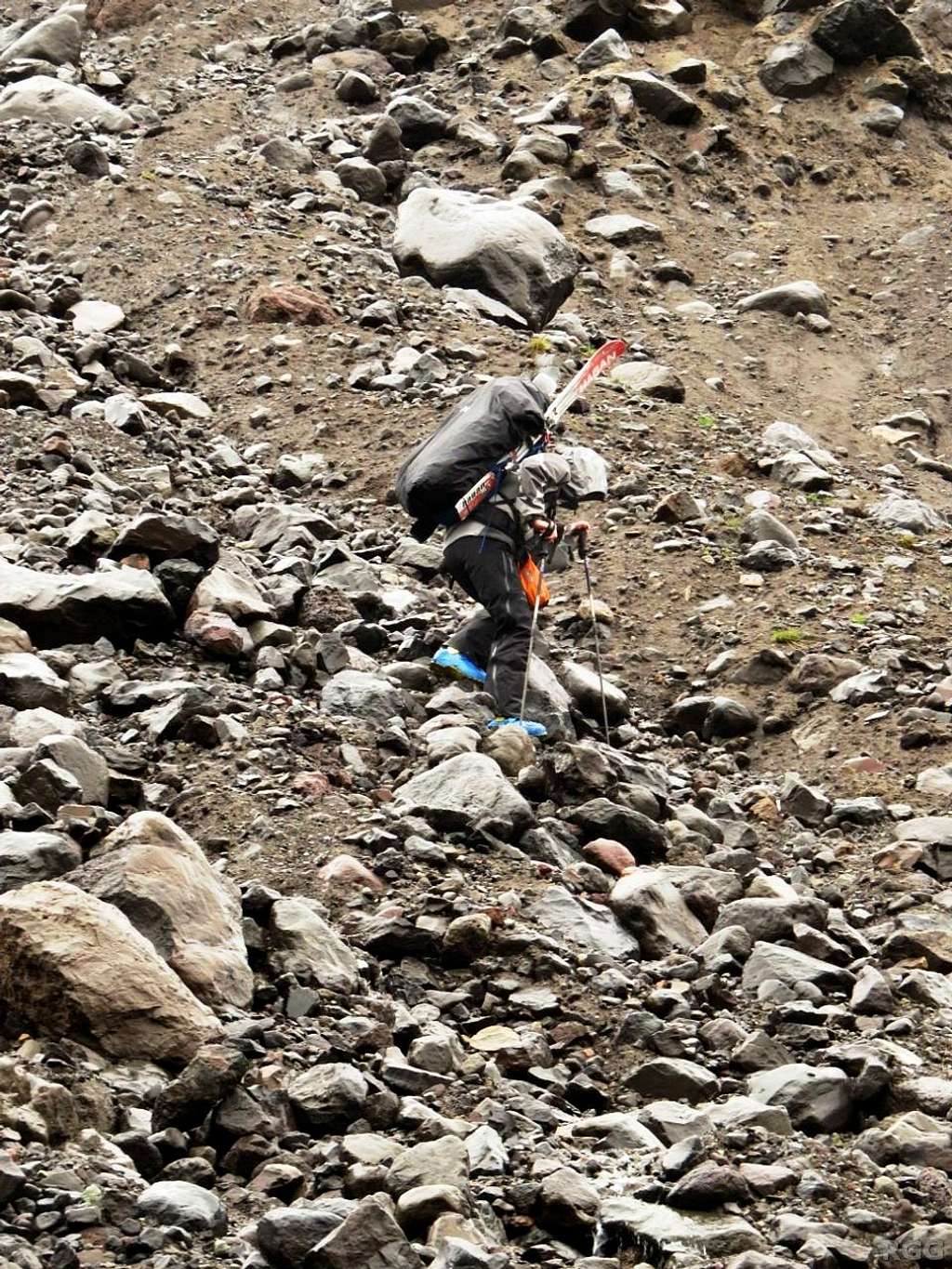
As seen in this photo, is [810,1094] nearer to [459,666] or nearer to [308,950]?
[308,950]

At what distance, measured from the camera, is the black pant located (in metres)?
10.4

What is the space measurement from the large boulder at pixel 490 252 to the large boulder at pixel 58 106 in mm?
4547

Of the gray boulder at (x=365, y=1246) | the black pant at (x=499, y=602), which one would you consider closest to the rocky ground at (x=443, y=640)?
the gray boulder at (x=365, y=1246)

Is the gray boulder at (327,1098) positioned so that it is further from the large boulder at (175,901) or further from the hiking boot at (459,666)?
the hiking boot at (459,666)

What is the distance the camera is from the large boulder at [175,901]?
6.25 m

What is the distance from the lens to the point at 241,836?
7.90 metres

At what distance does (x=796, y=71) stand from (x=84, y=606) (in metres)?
16.3

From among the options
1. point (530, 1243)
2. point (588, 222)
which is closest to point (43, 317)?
point (588, 222)

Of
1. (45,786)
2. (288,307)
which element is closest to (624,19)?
(288,307)

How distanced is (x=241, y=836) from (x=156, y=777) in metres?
0.67

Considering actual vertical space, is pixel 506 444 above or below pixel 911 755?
above

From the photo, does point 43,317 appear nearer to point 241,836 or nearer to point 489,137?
point 489,137

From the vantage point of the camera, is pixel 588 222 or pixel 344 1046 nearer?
pixel 344 1046

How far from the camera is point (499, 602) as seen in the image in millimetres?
10516
